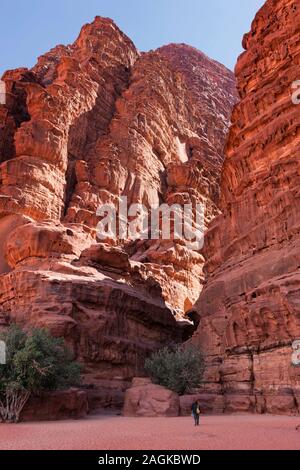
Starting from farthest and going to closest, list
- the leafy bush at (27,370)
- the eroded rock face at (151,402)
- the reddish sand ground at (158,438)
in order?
the eroded rock face at (151,402)
the leafy bush at (27,370)
the reddish sand ground at (158,438)

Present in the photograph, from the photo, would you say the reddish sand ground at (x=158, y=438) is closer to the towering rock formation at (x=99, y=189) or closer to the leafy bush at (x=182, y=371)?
the leafy bush at (x=182, y=371)

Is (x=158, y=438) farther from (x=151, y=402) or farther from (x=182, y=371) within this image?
(x=182, y=371)

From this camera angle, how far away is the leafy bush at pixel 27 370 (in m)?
19.2

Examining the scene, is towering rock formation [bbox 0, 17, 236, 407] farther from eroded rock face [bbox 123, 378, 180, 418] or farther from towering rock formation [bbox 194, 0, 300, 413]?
towering rock formation [bbox 194, 0, 300, 413]

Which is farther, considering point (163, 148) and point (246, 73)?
point (163, 148)

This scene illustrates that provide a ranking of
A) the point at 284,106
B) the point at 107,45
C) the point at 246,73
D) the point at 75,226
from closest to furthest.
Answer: the point at 284,106
the point at 246,73
the point at 75,226
the point at 107,45

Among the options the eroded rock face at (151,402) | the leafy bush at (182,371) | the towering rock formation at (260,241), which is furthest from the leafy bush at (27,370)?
the towering rock formation at (260,241)

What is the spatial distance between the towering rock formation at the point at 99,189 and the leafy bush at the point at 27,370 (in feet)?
16.4

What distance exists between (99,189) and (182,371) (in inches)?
1360

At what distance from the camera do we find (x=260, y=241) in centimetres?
2691

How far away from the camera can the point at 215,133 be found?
97.6 m
